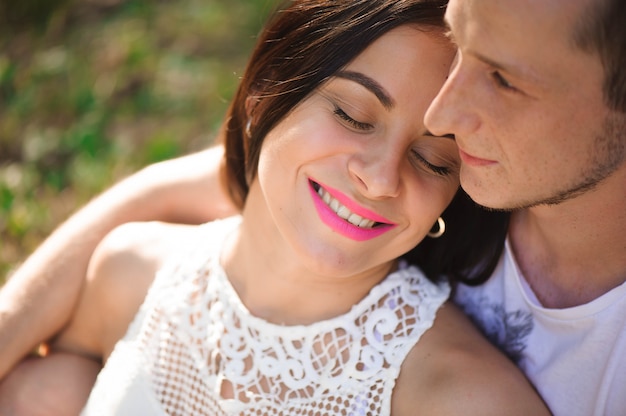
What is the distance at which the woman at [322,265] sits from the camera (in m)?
2.33

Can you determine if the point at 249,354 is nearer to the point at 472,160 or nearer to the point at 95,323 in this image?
the point at 95,323

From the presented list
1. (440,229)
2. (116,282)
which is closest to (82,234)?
(116,282)

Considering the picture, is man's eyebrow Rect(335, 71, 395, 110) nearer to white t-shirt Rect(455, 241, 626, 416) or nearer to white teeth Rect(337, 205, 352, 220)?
white teeth Rect(337, 205, 352, 220)

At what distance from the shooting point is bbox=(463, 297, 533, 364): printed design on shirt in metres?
2.61

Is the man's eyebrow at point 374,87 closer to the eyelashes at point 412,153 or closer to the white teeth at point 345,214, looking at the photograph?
the eyelashes at point 412,153

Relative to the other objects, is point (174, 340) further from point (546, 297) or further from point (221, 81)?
point (221, 81)

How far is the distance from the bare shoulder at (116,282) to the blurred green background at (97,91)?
1.13m

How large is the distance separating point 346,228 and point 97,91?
10.3ft

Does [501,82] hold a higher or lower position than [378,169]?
higher

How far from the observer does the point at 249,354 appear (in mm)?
2656

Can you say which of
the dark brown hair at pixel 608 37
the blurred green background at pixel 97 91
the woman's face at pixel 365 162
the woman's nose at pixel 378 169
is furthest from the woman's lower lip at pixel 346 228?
the blurred green background at pixel 97 91

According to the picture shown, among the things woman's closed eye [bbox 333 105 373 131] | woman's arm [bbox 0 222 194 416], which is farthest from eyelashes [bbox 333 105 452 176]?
woman's arm [bbox 0 222 194 416]

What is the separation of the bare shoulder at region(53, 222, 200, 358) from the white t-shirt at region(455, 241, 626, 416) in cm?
110

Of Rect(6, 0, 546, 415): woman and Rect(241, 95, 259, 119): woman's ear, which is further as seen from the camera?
Rect(241, 95, 259, 119): woman's ear
